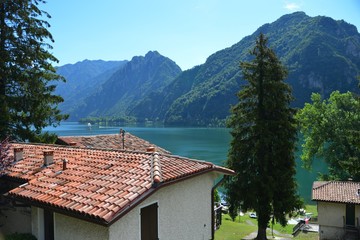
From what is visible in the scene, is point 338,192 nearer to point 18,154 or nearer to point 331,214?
point 331,214

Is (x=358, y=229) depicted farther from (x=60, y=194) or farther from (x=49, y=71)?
(x=49, y=71)

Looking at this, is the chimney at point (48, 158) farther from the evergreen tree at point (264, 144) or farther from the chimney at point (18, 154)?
the evergreen tree at point (264, 144)

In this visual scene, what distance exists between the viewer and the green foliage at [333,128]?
3116 centimetres

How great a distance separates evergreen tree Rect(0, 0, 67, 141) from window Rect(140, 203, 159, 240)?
1390 centimetres

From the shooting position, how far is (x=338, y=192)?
70.7ft

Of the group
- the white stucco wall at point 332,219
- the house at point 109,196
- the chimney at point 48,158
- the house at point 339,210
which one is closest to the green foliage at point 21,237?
the house at point 109,196

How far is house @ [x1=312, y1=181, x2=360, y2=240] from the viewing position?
20.4m

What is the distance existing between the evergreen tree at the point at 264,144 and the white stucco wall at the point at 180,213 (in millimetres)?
8299

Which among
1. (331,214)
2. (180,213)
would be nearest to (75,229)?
(180,213)

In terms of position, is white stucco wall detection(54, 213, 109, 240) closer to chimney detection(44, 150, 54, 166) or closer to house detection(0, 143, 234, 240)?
house detection(0, 143, 234, 240)

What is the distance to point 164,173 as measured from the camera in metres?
8.63

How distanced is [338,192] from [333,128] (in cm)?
1214

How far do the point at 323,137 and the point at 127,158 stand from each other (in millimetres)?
28163

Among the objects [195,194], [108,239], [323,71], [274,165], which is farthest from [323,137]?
[323,71]
